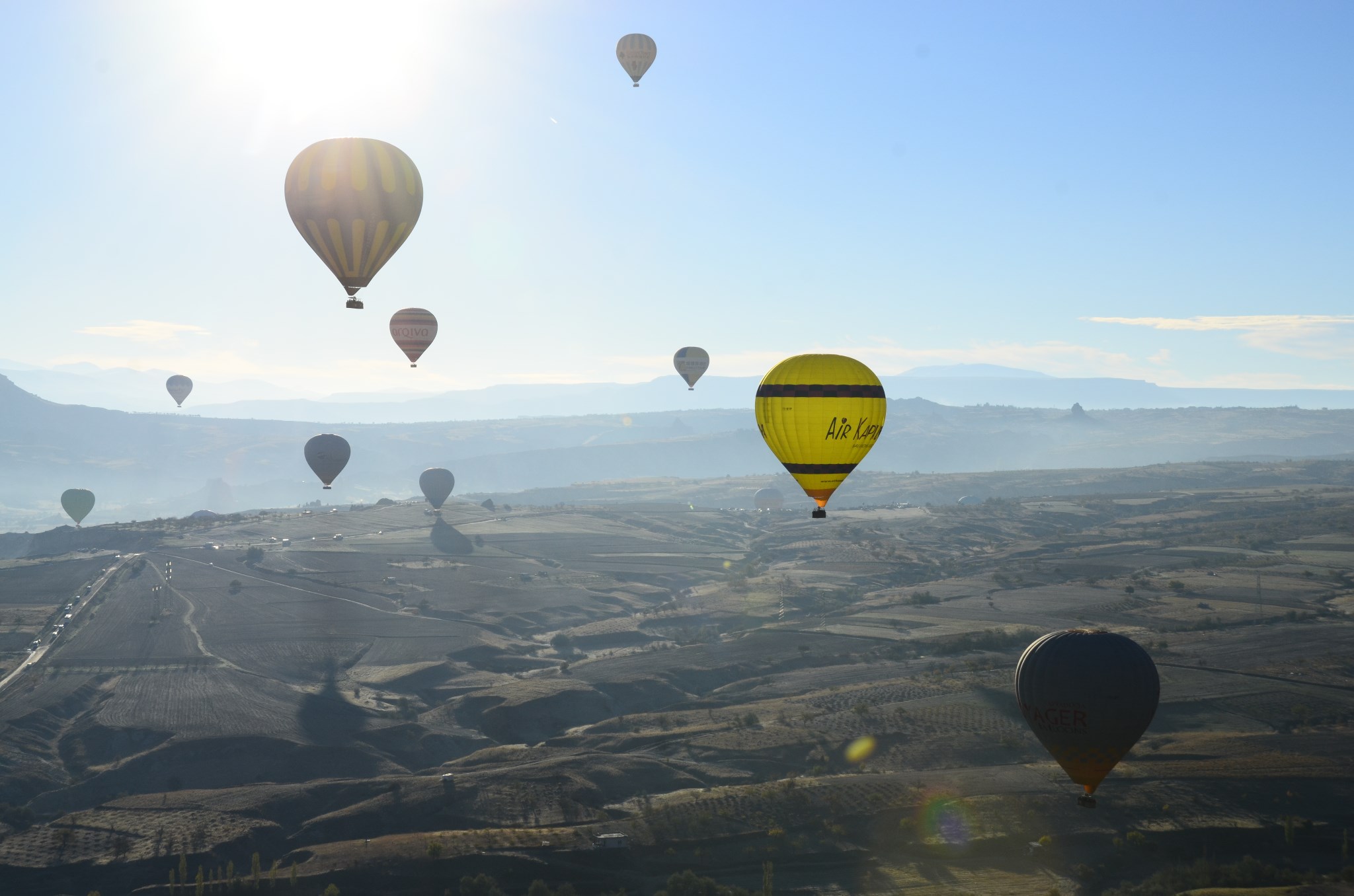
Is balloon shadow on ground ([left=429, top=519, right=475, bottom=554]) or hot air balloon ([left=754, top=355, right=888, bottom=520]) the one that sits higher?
hot air balloon ([left=754, top=355, right=888, bottom=520])

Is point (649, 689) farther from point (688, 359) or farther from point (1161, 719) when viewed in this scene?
point (688, 359)

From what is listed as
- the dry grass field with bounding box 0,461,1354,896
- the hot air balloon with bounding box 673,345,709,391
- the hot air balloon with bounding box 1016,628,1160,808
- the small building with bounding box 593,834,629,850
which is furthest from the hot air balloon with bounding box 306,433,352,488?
the hot air balloon with bounding box 1016,628,1160,808

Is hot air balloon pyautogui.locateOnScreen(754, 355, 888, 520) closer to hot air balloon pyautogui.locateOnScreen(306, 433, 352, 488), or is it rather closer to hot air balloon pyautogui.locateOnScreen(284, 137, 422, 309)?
hot air balloon pyautogui.locateOnScreen(284, 137, 422, 309)

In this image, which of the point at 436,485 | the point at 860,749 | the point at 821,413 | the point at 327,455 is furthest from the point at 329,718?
the point at 436,485

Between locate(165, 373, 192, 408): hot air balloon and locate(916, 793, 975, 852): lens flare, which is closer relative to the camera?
locate(916, 793, 975, 852): lens flare

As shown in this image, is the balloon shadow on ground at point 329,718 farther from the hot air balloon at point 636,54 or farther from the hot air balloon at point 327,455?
the hot air balloon at point 636,54

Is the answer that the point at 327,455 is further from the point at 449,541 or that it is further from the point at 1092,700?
the point at 1092,700
